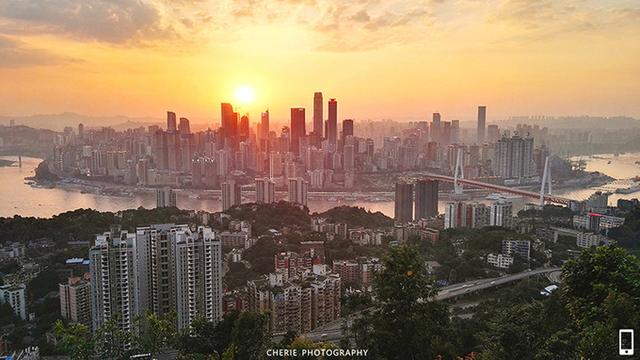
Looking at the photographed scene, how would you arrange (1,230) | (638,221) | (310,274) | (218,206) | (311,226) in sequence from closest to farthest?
1. (310,274)
2. (1,230)
3. (638,221)
4. (311,226)
5. (218,206)

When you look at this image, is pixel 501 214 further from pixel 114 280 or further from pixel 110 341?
pixel 110 341

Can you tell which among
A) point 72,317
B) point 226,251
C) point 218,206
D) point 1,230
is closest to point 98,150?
point 218,206

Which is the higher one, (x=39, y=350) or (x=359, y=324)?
(x=359, y=324)

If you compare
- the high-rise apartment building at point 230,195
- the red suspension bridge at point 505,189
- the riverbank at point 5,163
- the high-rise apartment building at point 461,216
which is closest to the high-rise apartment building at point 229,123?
the high-rise apartment building at point 230,195

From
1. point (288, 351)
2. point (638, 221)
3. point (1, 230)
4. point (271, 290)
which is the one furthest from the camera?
point (638, 221)

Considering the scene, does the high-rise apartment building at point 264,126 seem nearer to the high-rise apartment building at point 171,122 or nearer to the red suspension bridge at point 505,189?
the high-rise apartment building at point 171,122

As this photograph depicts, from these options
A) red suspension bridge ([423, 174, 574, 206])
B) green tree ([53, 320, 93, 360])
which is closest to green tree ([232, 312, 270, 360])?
green tree ([53, 320, 93, 360])

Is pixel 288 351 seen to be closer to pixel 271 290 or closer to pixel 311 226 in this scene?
pixel 271 290
